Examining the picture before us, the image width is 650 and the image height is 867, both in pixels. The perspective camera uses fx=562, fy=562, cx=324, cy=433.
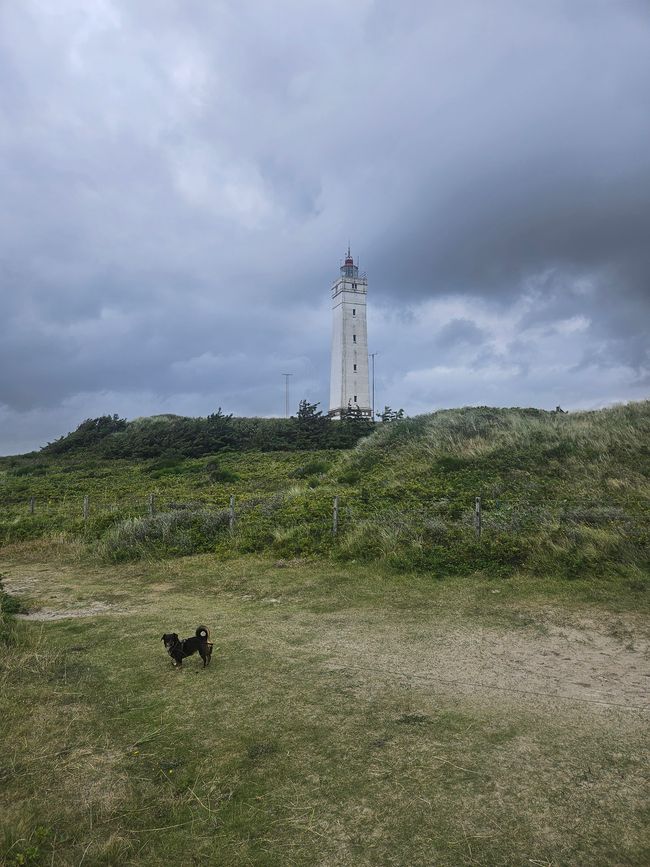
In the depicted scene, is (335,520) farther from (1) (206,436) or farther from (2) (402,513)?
(1) (206,436)

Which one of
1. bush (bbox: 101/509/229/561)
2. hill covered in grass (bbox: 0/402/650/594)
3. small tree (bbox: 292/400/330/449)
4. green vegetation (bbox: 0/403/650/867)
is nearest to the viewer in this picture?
green vegetation (bbox: 0/403/650/867)

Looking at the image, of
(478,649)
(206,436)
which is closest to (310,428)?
(206,436)

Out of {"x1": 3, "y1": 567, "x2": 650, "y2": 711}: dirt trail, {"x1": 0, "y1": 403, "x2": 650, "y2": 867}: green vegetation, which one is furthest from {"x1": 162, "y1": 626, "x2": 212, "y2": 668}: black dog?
{"x1": 3, "y1": 567, "x2": 650, "y2": 711}: dirt trail

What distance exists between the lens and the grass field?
3.68m

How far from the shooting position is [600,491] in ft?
50.8

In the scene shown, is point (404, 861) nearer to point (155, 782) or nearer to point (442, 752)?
point (442, 752)

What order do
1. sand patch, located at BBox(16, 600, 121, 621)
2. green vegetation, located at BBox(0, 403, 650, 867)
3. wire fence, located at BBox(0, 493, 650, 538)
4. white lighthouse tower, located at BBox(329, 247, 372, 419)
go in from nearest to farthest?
green vegetation, located at BBox(0, 403, 650, 867) < sand patch, located at BBox(16, 600, 121, 621) < wire fence, located at BBox(0, 493, 650, 538) < white lighthouse tower, located at BBox(329, 247, 372, 419)

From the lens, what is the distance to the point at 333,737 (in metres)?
5.02

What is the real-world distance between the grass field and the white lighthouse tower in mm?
43565

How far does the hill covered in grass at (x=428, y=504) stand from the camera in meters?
11.5

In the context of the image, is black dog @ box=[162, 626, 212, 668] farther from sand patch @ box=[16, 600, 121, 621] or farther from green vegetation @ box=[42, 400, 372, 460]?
green vegetation @ box=[42, 400, 372, 460]

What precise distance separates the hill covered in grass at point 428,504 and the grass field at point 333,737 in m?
2.20

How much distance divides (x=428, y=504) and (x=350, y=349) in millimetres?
39490

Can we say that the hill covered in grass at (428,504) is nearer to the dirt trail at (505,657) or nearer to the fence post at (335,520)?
the fence post at (335,520)
